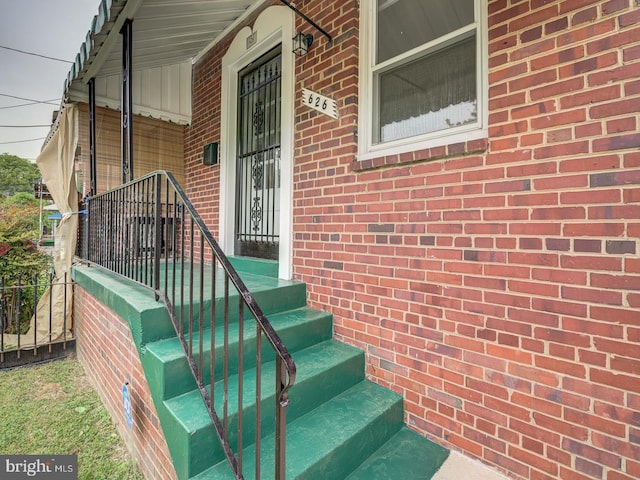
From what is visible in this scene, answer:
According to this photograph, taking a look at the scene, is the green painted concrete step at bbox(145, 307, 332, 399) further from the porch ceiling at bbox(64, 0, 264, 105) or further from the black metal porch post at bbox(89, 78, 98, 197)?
the black metal porch post at bbox(89, 78, 98, 197)

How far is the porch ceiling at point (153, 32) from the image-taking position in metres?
2.55

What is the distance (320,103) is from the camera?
7.80 feet

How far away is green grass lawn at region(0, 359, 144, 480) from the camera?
6.54ft

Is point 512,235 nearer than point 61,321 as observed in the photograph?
Yes

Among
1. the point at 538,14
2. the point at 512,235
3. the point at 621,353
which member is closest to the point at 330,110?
the point at 538,14

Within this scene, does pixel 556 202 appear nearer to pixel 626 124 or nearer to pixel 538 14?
pixel 626 124

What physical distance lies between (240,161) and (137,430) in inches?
113

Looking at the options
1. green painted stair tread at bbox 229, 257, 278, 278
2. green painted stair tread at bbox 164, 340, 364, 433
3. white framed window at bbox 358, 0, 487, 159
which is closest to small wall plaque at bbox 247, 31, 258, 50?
white framed window at bbox 358, 0, 487, 159

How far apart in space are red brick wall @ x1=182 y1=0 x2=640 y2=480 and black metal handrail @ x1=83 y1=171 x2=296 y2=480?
3.33 feet

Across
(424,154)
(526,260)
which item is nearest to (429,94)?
(424,154)

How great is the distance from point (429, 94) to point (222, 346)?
2.08m

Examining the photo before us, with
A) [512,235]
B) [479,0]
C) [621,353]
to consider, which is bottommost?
[621,353]

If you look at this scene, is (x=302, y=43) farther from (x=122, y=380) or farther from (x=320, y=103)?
(x=122, y=380)

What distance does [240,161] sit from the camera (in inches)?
152
